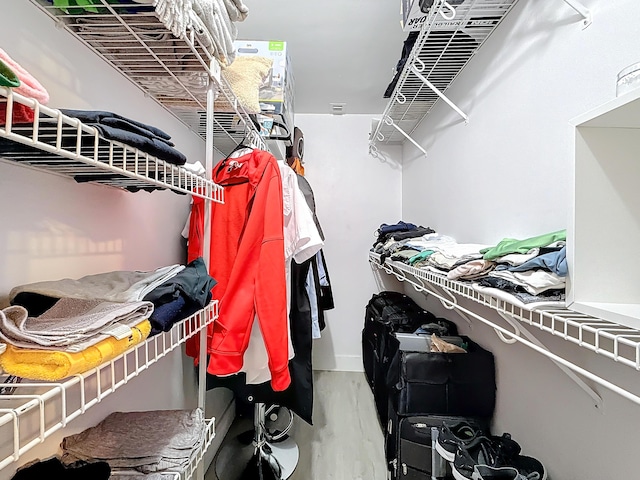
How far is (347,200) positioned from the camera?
2.83 metres

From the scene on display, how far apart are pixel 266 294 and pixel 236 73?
86 centimetres

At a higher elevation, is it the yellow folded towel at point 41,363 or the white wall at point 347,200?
the white wall at point 347,200

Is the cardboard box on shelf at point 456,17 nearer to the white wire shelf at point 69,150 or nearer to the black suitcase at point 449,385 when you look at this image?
the white wire shelf at point 69,150

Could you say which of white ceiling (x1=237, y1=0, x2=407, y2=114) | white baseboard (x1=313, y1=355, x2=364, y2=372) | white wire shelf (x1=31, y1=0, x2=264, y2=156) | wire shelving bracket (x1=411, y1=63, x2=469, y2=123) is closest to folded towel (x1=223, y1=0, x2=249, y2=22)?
white wire shelf (x1=31, y1=0, x2=264, y2=156)

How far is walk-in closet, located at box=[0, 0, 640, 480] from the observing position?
589 millimetres

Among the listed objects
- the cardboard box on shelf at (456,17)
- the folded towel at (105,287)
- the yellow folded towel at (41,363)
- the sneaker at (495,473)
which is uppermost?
the cardboard box on shelf at (456,17)

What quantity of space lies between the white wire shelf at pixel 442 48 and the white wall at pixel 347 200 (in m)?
0.67

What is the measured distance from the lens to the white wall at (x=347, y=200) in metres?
2.82

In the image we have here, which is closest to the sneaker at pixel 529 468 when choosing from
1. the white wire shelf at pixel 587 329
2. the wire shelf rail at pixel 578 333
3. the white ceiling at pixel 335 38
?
the wire shelf rail at pixel 578 333

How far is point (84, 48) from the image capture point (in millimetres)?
865

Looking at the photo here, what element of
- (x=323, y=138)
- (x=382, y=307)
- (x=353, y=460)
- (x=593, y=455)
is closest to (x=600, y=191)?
(x=593, y=455)

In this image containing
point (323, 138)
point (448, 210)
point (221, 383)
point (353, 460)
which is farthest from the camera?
point (323, 138)

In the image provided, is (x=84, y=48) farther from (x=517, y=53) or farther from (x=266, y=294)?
(x=517, y=53)

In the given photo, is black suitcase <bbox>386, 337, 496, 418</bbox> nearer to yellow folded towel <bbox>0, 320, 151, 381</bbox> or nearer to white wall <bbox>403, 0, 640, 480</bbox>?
white wall <bbox>403, 0, 640, 480</bbox>
